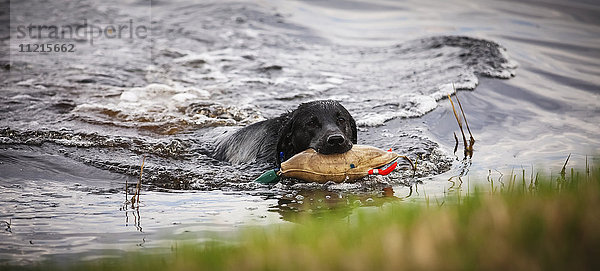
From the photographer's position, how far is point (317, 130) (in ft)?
24.4

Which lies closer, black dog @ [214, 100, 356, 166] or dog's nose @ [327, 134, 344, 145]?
dog's nose @ [327, 134, 344, 145]

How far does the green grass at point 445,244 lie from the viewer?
9.43 feet

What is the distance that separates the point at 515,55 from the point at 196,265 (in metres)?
12.7

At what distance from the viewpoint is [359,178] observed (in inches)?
278

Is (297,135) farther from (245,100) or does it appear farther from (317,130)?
(245,100)

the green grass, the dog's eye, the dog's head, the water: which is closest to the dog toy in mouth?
the dog's head

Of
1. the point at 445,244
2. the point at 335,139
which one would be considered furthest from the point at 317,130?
the point at 445,244

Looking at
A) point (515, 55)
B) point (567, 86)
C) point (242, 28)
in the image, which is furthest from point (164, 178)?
point (242, 28)

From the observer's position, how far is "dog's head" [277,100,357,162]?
23.0ft

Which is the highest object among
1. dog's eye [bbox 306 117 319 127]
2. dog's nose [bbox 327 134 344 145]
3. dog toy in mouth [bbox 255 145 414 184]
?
dog's eye [bbox 306 117 319 127]

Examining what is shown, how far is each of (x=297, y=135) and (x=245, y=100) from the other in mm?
4888

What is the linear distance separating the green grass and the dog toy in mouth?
3.09 m

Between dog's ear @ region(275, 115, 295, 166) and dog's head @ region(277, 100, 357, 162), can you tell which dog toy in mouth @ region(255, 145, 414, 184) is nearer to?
dog's head @ region(277, 100, 357, 162)

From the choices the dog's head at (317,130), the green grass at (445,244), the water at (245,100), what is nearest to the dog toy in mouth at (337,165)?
the dog's head at (317,130)
